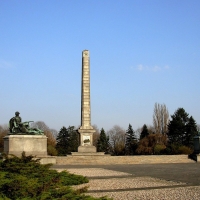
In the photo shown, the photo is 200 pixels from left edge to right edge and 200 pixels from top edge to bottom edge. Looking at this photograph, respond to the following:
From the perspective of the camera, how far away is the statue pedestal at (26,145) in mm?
24266

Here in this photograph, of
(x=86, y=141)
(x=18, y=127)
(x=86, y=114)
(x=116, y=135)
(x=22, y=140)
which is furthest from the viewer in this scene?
(x=116, y=135)

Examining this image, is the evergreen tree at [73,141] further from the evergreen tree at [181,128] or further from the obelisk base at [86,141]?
the obelisk base at [86,141]

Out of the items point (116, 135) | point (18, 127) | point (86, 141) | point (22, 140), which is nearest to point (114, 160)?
point (86, 141)

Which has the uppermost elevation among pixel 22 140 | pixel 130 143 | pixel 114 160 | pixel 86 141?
pixel 22 140

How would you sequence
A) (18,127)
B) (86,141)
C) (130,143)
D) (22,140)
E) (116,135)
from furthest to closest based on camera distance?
(116,135)
(130,143)
(86,141)
(18,127)
(22,140)

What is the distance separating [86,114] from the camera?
3369 cm

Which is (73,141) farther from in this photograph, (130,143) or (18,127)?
(18,127)

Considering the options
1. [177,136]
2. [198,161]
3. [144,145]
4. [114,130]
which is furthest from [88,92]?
[114,130]

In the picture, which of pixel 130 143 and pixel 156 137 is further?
pixel 130 143

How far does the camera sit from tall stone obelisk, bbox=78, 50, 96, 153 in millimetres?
32250

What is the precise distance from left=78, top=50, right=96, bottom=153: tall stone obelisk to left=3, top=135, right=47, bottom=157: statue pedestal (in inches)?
294

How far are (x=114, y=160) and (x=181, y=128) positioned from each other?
116 ft

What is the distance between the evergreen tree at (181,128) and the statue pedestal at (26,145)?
40.1 m

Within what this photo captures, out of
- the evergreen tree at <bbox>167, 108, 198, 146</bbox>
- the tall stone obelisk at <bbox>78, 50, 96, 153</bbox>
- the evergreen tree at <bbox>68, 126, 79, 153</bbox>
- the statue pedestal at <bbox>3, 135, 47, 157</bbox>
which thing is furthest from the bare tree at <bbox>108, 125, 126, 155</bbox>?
the statue pedestal at <bbox>3, 135, 47, 157</bbox>
